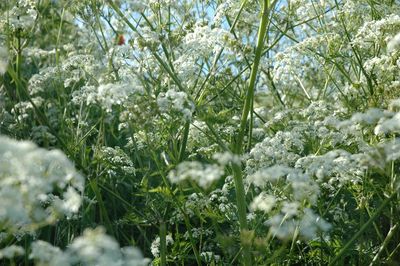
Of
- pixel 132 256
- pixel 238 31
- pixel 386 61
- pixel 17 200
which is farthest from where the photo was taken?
pixel 238 31

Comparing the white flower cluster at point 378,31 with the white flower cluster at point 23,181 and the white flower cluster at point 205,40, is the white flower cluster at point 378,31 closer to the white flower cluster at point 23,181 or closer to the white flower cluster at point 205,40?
the white flower cluster at point 205,40

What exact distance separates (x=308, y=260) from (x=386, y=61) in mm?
1669

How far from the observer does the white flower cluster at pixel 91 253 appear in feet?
9.98

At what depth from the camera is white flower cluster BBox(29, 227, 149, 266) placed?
3041 millimetres

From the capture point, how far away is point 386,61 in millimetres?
5305

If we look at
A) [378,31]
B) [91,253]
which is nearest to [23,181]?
[91,253]

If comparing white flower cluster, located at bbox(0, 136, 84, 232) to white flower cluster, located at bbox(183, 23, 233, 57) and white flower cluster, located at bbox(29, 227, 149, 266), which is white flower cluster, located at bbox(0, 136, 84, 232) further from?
white flower cluster, located at bbox(183, 23, 233, 57)

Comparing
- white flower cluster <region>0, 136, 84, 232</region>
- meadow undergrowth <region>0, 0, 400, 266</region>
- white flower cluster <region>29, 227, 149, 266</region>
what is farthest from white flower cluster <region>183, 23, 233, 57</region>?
white flower cluster <region>29, 227, 149, 266</region>

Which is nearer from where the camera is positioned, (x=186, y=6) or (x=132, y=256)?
(x=132, y=256)

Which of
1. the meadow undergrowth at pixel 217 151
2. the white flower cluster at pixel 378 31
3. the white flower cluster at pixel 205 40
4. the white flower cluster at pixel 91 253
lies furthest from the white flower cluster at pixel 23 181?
the white flower cluster at pixel 378 31

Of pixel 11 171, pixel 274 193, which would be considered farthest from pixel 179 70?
pixel 11 171

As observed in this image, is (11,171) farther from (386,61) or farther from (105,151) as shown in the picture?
(386,61)

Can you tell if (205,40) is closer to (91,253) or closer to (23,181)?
(23,181)

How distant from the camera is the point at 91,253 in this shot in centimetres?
297
